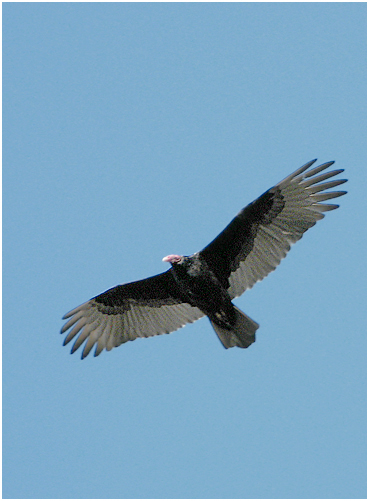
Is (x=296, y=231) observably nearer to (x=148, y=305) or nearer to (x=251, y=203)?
(x=251, y=203)

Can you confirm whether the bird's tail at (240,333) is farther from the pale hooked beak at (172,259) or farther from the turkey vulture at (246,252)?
the pale hooked beak at (172,259)

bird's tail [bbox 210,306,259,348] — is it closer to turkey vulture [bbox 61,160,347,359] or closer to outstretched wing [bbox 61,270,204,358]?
turkey vulture [bbox 61,160,347,359]

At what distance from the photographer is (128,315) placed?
32.8 ft

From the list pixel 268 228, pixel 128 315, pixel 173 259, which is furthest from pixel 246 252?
pixel 128 315

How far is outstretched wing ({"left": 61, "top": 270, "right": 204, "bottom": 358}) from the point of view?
976 centimetres

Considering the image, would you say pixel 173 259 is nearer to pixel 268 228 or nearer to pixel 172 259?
pixel 172 259

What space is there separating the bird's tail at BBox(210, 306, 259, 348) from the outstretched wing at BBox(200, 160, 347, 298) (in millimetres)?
299

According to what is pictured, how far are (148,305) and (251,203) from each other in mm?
1926

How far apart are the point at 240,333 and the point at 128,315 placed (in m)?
1.63

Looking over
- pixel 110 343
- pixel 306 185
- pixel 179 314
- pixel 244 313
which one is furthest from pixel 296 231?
pixel 110 343

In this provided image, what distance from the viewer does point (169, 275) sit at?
9.53 m

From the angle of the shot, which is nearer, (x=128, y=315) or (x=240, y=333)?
(x=240, y=333)

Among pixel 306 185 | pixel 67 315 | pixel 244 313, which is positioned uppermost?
pixel 67 315

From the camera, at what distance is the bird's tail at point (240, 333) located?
8.98 meters
